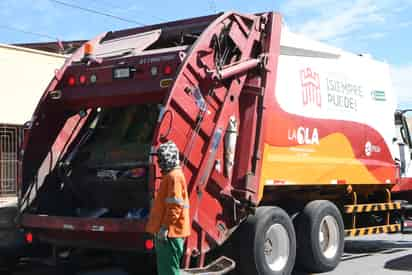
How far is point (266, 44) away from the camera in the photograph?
26.9 ft

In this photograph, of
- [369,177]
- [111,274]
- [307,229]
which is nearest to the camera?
[307,229]

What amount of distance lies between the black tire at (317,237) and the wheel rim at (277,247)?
0.63m

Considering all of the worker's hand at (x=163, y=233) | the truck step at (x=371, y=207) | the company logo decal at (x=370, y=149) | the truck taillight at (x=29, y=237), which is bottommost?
the truck taillight at (x=29, y=237)

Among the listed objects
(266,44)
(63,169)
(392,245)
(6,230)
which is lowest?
(392,245)

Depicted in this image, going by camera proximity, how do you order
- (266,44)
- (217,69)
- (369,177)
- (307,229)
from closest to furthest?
(217,69), (266,44), (307,229), (369,177)

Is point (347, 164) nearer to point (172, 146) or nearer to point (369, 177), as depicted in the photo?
point (369, 177)

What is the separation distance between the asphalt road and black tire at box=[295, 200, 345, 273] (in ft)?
0.75

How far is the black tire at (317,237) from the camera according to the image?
877 centimetres

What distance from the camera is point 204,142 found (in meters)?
7.27

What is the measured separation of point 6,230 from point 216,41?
11.7ft

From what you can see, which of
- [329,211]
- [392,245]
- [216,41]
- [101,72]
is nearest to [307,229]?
[329,211]

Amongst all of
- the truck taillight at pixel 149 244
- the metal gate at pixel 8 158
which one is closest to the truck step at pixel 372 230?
the truck taillight at pixel 149 244

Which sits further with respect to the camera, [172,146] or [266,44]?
[266,44]

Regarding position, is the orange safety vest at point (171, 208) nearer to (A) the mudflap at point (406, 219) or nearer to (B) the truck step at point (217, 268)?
(B) the truck step at point (217, 268)
